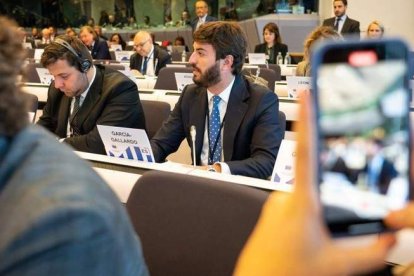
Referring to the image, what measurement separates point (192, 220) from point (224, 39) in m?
1.46

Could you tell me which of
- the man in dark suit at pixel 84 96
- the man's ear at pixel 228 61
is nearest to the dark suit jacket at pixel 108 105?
the man in dark suit at pixel 84 96

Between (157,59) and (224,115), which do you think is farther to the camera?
(157,59)

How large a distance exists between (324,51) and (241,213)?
2.15ft

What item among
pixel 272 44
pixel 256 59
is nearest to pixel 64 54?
pixel 256 59

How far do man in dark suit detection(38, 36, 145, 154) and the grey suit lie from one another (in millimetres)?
1901

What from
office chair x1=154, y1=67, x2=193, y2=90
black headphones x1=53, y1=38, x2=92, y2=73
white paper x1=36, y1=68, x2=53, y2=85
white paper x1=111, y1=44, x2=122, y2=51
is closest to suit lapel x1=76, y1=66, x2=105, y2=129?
black headphones x1=53, y1=38, x2=92, y2=73

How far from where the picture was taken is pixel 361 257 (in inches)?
19.4

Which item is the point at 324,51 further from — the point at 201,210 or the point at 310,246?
the point at 201,210

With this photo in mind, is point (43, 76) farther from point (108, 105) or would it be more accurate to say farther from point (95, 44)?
point (95, 44)

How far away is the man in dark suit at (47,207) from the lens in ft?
2.00

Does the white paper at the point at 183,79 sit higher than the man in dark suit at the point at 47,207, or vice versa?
the man in dark suit at the point at 47,207

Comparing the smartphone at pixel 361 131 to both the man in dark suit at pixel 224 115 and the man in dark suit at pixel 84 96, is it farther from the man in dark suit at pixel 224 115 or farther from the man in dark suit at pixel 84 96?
the man in dark suit at pixel 84 96

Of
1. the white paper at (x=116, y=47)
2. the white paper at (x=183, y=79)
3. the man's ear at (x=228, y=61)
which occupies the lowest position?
the white paper at (x=116, y=47)

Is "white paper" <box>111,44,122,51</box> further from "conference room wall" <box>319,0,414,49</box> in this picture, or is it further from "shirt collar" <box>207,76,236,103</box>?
"shirt collar" <box>207,76,236,103</box>
